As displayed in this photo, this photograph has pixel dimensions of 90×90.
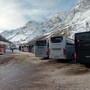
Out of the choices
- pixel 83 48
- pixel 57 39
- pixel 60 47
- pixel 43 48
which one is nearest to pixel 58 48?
pixel 60 47

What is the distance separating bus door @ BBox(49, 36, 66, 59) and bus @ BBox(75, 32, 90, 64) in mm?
7439

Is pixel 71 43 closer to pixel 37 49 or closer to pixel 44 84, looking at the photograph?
pixel 37 49

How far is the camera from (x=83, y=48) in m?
22.3

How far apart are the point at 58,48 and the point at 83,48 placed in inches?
327

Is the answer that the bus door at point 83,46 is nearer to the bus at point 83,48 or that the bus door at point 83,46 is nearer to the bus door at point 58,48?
the bus at point 83,48

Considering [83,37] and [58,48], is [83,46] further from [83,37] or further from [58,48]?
[58,48]

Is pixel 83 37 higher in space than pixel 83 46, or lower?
higher

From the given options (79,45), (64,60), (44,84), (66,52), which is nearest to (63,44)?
(66,52)

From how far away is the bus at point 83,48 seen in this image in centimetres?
2222

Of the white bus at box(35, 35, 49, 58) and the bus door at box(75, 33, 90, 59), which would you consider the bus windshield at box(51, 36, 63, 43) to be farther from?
the bus door at box(75, 33, 90, 59)

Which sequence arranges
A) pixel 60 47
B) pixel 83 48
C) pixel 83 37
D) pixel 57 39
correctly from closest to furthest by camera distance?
pixel 83 48 → pixel 83 37 → pixel 60 47 → pixel 57 39

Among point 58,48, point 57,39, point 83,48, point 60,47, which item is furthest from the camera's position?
point 57,39

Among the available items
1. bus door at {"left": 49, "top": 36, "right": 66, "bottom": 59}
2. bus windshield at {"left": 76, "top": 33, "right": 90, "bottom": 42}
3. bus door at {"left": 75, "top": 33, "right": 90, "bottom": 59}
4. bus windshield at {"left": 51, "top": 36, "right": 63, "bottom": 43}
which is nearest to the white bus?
bus windshield at {"left": 51, "top": 36, "right": 63, "bottom": 43}

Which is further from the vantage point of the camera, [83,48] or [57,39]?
Answer: [57,39]
